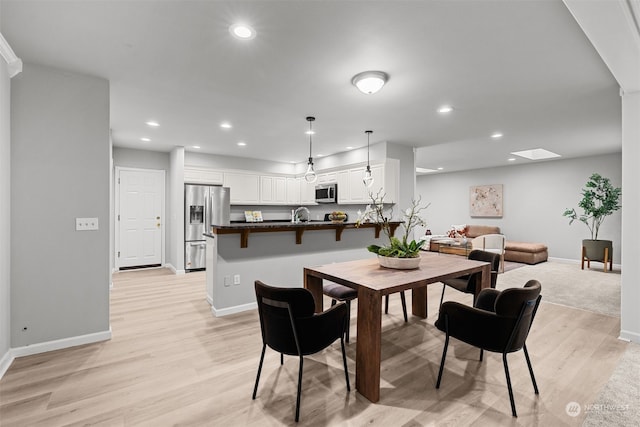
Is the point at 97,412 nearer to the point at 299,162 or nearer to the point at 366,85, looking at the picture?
the point at 366,85

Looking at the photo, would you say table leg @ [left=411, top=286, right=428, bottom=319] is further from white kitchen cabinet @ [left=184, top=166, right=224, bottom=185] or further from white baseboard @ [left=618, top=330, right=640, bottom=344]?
white kitchen cabinet @ [left=184, top=166, right=224, bottom=185]

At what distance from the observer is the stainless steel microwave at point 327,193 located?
6.45 meters

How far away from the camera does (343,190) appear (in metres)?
6.27

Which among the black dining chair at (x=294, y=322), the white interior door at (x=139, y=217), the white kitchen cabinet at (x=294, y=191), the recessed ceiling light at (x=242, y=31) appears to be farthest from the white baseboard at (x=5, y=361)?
the white kitchen cabinet at (x=294, y=191)

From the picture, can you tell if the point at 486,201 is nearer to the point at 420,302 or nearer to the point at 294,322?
the point at 420,302

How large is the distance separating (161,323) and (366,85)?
10.9 feet

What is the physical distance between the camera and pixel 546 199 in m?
7.65

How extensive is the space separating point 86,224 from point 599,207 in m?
8.82

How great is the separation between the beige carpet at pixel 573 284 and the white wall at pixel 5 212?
603 cm

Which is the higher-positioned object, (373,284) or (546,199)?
(546,199)

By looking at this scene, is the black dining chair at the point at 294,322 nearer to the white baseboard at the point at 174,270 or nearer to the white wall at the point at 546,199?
the white baseboard at the point at 174,270

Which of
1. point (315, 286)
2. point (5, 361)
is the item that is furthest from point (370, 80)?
point (5, 361)

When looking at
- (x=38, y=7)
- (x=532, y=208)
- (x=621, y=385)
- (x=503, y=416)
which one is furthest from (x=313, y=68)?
(x=532, y=208)

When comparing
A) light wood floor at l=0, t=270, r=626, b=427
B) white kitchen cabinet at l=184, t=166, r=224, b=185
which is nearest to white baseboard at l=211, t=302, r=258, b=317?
light wood floor at l=0, t=270, r=626, b=427
